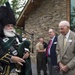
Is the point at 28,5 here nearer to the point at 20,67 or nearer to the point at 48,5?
the point at 48,5

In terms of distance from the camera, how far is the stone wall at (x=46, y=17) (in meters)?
16.1

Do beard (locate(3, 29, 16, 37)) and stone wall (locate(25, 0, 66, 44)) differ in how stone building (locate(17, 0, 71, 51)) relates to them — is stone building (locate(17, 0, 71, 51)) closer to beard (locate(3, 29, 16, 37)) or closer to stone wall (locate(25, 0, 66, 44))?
stone wall (locate(25, 0, 66, 44))

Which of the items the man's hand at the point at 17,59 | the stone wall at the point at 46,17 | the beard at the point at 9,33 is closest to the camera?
the man's hand at the point at 17,59

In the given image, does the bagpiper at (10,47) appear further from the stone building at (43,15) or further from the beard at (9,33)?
the stone building at (43,15)

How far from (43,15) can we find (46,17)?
33cm

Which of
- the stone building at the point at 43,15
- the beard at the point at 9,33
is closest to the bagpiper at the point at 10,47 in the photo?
the beard at the point at 9,33

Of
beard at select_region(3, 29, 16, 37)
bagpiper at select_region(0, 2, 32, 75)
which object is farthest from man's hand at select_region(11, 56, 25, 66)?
beard at select_region(3, 29, 16, 37)

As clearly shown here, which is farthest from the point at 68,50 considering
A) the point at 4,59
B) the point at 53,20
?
the point at 53,20

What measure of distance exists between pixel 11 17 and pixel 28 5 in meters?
12.5

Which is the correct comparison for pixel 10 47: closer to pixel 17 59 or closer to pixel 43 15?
pixel 17 59

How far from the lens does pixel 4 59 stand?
4.73m

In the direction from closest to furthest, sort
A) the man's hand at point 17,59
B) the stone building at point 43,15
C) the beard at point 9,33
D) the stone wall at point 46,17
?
1. the man's hand at point 17,59
2. the beard at point 9,33
3. the stone building at point 43,15
4. the stone wall at point 46,17

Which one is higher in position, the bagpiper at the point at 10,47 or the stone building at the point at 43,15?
the bagpiper at the point at 10,47

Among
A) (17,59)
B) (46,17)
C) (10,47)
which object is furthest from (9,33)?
(46,17)
